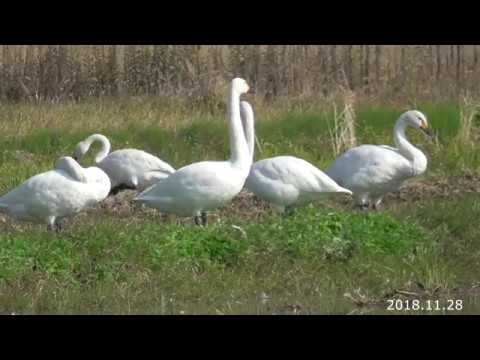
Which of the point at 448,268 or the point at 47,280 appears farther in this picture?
the point at 448,268

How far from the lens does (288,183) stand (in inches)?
508

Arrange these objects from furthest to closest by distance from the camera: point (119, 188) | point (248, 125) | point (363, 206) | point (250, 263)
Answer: point (119, 188)
point (363, 206)
point (248, 125)
point (250, 263)

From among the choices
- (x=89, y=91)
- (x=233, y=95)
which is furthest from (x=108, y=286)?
(x=89, y=91)

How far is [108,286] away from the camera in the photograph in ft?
34.7

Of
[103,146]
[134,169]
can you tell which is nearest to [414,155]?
[134,169]

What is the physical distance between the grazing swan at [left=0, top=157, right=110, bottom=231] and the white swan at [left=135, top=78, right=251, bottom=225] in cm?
55

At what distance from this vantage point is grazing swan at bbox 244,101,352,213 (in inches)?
507

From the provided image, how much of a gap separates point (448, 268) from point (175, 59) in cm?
1132

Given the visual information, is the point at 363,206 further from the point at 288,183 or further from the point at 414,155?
the point at 288,183

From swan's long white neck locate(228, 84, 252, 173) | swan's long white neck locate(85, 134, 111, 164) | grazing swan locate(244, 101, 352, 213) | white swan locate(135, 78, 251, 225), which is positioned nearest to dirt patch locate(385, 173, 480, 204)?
grazing swan locate(244, 101, 352, 213)

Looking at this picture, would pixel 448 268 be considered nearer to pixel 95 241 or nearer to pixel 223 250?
pixel 223 250

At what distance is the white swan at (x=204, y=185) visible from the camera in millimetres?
12148

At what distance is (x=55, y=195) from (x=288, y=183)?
2.36 m

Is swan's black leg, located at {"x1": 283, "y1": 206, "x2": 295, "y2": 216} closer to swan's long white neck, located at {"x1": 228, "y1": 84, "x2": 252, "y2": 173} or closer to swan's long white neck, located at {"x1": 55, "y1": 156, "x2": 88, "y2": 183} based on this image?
swan's long white neck, located at {"x1": 228, "y1": 84, "x2": 252, "y2": 173}
